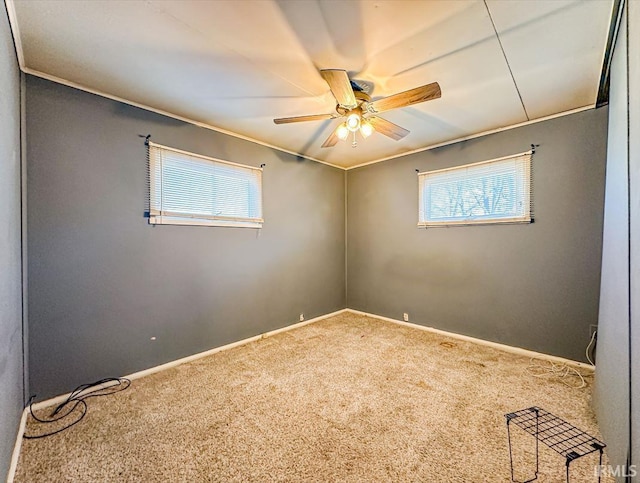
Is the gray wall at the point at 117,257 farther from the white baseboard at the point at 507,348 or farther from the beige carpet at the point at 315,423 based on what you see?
the white baseboard at the point at 507,348

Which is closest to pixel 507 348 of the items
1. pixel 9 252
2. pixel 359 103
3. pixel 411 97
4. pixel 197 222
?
pixel 411 97

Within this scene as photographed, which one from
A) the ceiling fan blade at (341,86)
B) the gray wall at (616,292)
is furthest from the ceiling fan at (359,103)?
the gray wall at (616,292)

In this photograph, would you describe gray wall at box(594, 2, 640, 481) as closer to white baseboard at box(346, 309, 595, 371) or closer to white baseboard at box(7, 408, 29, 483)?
white baseboard at box(346, 309, 595, 371)

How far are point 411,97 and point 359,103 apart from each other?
1.51 ft

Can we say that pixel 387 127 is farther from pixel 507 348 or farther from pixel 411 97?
pixel 507 348

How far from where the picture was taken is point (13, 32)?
1.66 m

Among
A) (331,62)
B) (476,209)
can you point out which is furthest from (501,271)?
(331,62)

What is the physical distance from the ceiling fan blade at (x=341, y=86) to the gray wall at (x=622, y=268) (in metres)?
1.38

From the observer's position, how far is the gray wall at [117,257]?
6.88 ft

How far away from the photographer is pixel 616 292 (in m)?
1.55

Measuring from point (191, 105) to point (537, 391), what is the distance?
3956 mm

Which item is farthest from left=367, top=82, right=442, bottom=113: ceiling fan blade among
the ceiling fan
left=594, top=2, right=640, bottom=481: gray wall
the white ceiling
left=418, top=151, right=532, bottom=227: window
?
left=418, top=151, right=532, bottom=227: window

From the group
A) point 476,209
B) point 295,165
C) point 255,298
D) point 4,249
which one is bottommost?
point 255,298

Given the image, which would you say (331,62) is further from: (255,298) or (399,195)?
(255,298)
